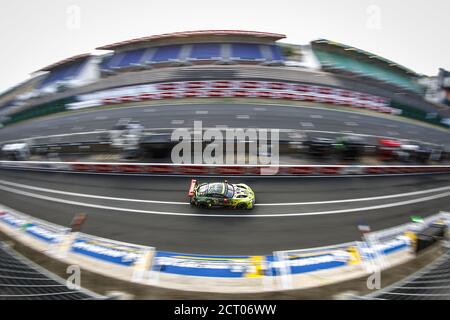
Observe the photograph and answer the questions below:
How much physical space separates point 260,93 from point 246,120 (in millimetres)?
5095

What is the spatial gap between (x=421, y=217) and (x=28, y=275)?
16.8 meters

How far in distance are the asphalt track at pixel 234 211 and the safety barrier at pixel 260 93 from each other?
436 inches

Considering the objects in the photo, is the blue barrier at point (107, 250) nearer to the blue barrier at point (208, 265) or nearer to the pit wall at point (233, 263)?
the pit wall at point (233, 263)

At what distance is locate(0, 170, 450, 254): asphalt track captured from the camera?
10.9 metres

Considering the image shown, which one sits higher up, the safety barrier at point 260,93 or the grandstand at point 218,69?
the grandstand at point 218,69

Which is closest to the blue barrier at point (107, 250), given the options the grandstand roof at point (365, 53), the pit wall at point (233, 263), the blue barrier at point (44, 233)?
the pit wall at point (233, 263)

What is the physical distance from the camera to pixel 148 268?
946 centimetres

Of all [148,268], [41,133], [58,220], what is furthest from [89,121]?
[148,268]

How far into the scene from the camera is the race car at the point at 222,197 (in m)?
12.2

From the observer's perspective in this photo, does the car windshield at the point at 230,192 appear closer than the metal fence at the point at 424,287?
No

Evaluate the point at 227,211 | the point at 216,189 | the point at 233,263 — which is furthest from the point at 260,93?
the point at 233,263

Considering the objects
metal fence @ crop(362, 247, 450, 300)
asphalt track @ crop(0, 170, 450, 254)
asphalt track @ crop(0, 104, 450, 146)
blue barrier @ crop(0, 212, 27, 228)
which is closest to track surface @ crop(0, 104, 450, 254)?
asphalt track @ crop(0, 170, 450, 254)

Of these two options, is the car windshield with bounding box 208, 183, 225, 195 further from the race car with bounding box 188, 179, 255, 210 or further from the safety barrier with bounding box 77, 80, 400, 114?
the safety barrier with bounding box 77, 80, 400, 114

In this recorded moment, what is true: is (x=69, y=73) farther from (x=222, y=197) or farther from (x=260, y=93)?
(x=222, y=197)
